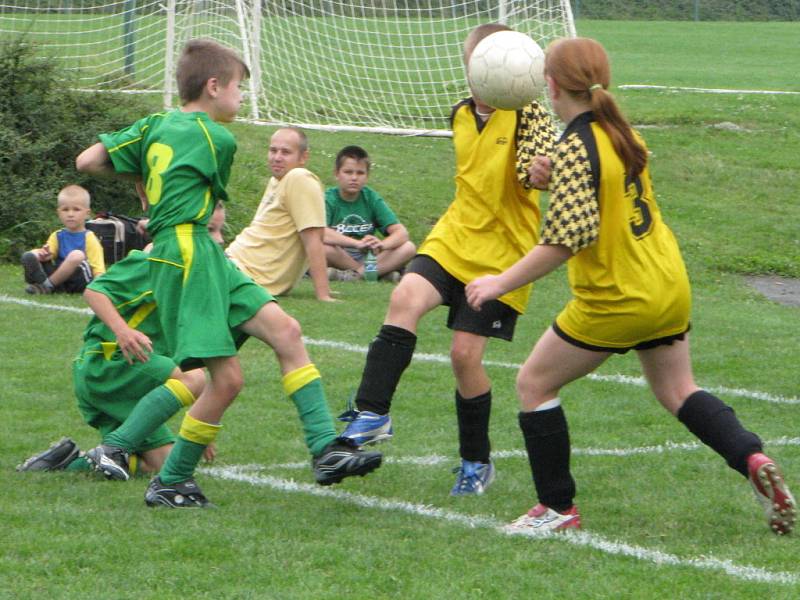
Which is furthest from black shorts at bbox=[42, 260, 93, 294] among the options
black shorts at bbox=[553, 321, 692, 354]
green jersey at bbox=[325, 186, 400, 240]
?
black shorts at bbox=[553, 321, 692, 354]

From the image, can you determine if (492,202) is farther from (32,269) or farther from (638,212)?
(32,269)

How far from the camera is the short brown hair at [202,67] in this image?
508 cm

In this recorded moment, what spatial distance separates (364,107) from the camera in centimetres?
1714

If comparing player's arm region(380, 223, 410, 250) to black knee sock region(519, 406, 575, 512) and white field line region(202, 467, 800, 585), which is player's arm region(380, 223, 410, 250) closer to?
white field line region(202, 467, 800, 585)

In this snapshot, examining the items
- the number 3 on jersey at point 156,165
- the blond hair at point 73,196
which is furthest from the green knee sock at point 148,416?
the blond hair at point 73,196

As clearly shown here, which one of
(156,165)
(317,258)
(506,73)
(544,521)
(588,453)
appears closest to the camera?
(544,521)

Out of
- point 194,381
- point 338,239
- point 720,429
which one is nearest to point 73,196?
point 338,239

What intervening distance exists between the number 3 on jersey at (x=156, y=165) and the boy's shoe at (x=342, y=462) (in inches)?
44.2

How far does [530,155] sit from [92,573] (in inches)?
91.2

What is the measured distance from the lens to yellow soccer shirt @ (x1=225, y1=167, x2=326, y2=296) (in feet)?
34.6

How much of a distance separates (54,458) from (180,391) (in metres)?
0.69

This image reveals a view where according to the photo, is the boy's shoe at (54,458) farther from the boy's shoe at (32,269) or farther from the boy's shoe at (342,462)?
the boy's shoe at (32,269)

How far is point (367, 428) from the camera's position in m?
5.31

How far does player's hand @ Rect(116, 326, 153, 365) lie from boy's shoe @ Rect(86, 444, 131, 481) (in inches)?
20.4
